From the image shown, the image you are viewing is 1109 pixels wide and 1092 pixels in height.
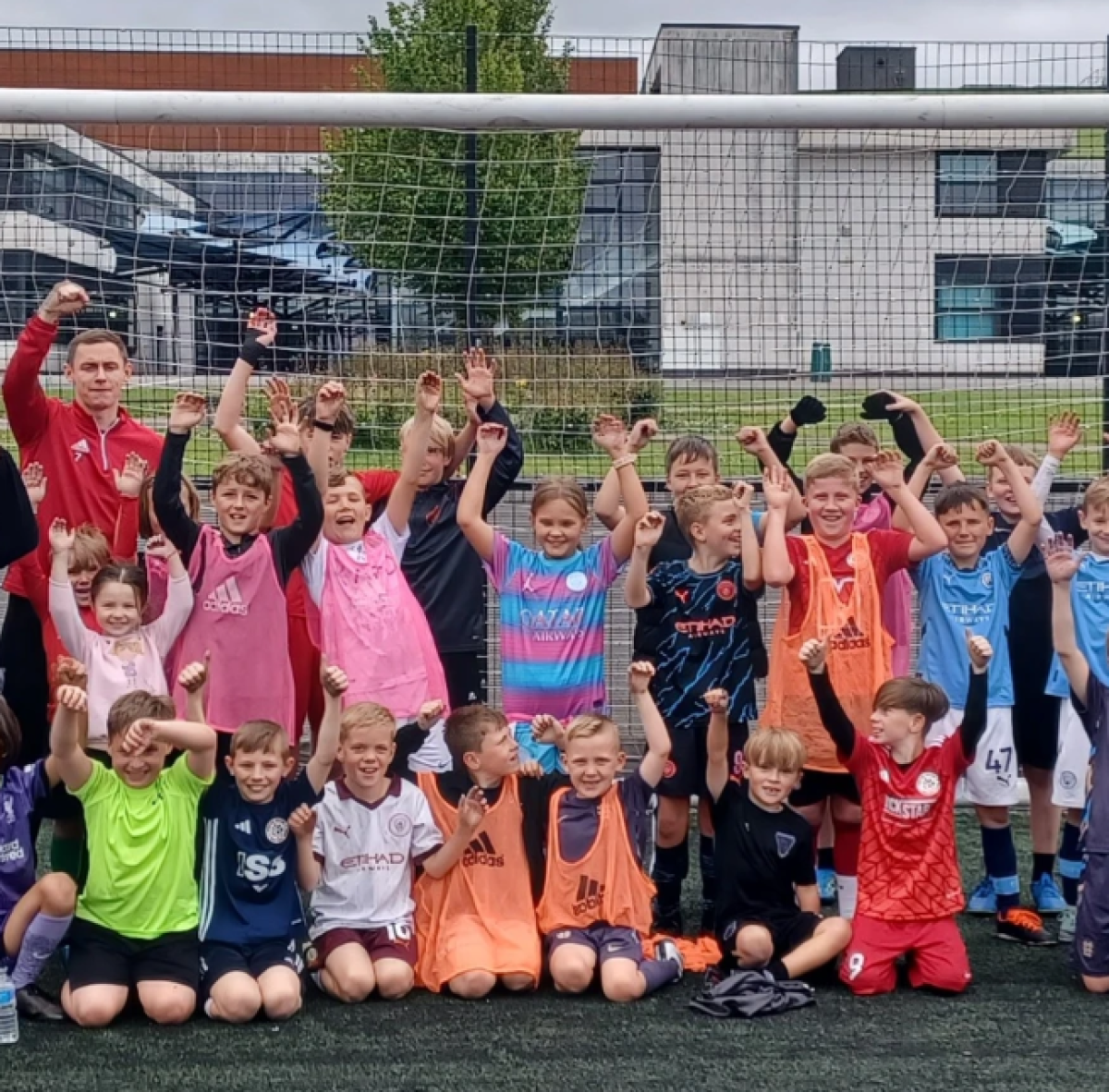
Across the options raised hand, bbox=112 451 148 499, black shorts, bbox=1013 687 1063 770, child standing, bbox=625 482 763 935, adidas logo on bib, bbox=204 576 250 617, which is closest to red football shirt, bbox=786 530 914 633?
child standing, bbox=625 482 763 935

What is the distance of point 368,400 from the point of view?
640 centimetres

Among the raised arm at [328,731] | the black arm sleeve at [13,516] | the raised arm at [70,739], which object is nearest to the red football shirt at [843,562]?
the raised arm at [328,731]

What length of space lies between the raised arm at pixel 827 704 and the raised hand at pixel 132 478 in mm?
2214

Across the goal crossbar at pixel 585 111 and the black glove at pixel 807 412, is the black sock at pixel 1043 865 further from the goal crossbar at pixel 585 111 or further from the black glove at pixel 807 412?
the goal crossbar at pixel 585 111

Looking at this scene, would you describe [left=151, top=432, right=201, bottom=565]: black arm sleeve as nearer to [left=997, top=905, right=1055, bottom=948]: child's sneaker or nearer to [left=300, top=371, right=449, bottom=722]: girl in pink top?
[left=300, top=371, right=449, bottom=722]: girl in pink top

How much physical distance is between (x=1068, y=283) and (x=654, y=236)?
174 cm

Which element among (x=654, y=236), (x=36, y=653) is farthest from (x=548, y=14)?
(x=36, y=653)

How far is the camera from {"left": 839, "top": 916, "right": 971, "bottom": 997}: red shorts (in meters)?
4.35

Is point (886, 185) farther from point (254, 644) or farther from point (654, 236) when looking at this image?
point (254, 644)

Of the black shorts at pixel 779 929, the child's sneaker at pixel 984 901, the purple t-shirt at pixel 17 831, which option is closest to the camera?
the purple t-shirt at pixel 17 831

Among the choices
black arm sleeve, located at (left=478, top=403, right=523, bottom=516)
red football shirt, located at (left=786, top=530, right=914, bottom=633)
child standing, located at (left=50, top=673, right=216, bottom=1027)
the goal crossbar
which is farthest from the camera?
the goal crossbar

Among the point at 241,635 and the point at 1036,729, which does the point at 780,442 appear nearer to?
the point at 1036,729

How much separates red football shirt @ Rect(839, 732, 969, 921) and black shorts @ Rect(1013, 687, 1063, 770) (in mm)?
730

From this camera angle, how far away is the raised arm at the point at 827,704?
174 inches
